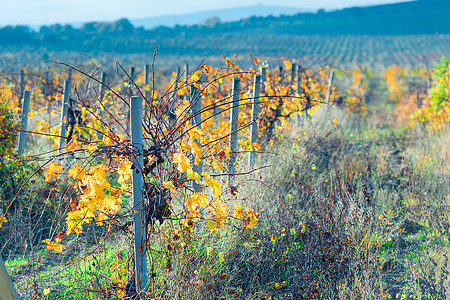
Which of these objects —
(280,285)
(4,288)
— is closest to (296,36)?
(280,285)

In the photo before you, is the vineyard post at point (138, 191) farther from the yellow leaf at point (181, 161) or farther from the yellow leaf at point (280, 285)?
the yellow leaf at point (280, 285)

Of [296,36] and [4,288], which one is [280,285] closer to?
[4,288]

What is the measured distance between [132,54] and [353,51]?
110 ft

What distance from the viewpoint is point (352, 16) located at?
8956 cm

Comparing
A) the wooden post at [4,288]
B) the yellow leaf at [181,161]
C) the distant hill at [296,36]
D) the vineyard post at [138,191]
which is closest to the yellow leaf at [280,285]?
the vineyard post at [138,191]

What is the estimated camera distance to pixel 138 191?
2332mm

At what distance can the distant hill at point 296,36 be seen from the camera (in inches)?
1986

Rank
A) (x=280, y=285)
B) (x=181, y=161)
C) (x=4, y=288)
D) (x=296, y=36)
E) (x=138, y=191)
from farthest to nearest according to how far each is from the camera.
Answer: (x=296, y=36) → (x=280, y=285) → (x=138, y=191) → (x=181, y=161) → (x=4, y=288)

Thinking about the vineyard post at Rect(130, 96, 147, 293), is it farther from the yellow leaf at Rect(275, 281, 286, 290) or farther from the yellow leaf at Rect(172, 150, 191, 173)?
the yellow leaf at Rect(275, 281, 286, 290)

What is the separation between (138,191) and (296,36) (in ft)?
244

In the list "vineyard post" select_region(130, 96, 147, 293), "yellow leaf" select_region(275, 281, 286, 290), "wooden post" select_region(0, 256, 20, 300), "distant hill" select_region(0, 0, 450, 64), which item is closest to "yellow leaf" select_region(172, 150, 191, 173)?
"vineyard post" select_region(130, 96, 147, 293)

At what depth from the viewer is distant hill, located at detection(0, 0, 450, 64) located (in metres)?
50.4

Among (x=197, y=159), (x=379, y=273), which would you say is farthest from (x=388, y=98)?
(x=197, y=159)

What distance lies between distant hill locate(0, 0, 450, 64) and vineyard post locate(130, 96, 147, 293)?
1362 inches
